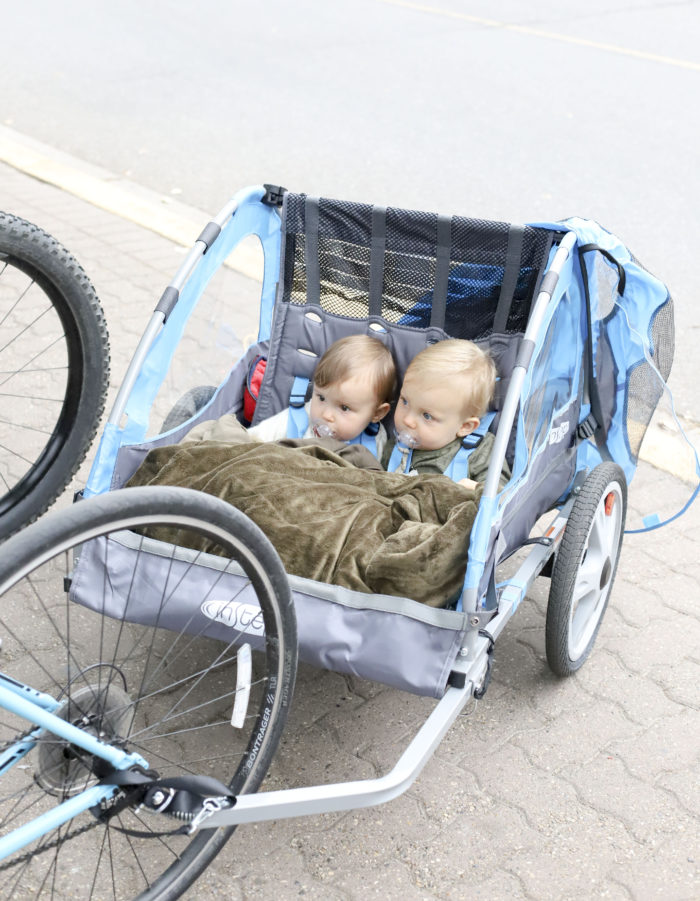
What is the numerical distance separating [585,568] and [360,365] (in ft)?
2.61

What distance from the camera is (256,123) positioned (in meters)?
7.43

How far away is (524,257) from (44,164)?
447cm

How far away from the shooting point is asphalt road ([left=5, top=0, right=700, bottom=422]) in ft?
20.8

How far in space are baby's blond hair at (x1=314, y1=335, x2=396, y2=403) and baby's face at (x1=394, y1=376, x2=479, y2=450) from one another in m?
0.08

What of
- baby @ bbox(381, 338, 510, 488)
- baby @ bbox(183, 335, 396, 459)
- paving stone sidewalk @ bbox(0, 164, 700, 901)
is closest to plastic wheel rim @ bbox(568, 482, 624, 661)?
paving stone sidewalk @ bbox(0, 164, 700, 901)

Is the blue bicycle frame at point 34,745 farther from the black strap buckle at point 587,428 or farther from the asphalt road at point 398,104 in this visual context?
the asphalt road at point 398,104

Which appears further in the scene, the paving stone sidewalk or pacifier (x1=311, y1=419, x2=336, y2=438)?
pacifier (x1=311, y1=419, x2=336, y2=438)

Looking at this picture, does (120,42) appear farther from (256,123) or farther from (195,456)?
(195,456)

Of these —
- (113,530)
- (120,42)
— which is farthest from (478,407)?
(120,42)

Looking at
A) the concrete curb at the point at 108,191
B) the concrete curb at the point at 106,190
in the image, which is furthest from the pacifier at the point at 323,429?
the concrete curb at the point at 106,190

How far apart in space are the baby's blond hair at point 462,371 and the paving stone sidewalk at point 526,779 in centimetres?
68

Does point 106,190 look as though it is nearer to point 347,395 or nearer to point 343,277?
point 343,277

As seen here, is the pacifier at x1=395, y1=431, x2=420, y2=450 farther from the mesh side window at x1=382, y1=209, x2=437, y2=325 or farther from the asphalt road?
the asphalt road

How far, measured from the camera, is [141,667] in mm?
2805
